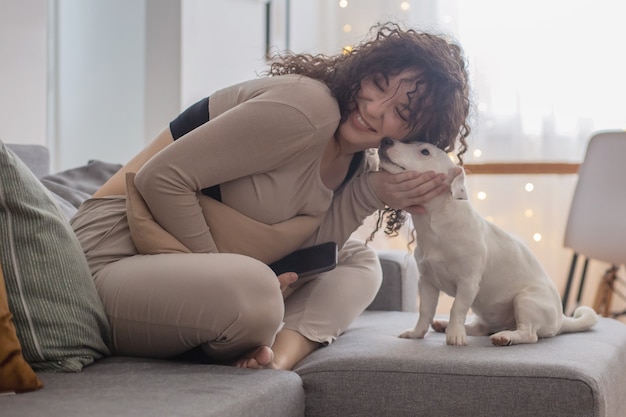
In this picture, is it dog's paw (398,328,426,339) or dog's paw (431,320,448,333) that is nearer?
dog's paw (398,328,426,339)

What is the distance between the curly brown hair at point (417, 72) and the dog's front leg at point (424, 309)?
345mm

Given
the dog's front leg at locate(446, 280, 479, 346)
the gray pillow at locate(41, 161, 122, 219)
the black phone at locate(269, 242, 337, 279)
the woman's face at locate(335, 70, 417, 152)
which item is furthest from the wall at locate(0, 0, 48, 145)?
the dog's front leg at locate(446, 280, 479, 346)

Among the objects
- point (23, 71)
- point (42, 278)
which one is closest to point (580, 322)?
point (42, 278)

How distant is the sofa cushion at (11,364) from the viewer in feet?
3.92

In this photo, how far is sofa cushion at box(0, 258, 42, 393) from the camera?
47.1 inches

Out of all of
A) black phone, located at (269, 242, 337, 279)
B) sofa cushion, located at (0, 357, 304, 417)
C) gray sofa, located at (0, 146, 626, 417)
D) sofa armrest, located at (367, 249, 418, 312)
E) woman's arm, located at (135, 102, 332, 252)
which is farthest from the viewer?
sofa armrest, located at (367, 249, 418, 312)

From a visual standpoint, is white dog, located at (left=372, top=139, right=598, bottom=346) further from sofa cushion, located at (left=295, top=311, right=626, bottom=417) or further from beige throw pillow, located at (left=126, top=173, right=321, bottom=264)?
beige throw pillow, located at (left=126, top=173, right=321, bottom=264)

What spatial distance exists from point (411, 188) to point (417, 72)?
25cm

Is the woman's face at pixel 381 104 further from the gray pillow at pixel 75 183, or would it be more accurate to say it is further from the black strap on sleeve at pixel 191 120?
the gray pillow at pixel 75 183

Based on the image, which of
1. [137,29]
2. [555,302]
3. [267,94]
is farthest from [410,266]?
[137,29]

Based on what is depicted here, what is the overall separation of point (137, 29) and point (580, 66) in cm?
211

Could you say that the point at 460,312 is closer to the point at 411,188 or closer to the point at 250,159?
the point at 411,188

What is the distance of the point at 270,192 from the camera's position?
1.75 metres

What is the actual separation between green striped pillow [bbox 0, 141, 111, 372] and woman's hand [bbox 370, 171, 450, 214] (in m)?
0.72
